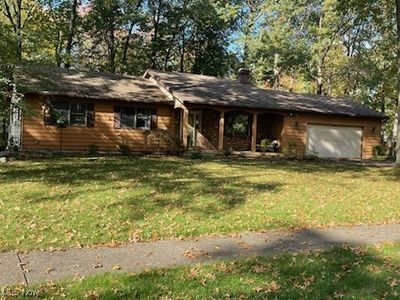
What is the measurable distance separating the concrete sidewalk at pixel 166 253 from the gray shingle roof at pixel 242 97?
14.5m

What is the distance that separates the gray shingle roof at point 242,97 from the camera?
74.6ft

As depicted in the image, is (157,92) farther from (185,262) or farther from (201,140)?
(185,262)

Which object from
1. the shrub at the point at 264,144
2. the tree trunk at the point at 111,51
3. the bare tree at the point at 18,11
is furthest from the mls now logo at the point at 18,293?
the tree trunk at the point at 111,51

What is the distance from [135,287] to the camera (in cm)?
465

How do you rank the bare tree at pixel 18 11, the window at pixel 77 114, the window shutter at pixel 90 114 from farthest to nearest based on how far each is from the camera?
the bare tree at pixel 18 11 → the window shutter at pixel 90 114 → the window at pixel 77 114

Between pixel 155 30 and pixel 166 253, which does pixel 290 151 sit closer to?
pixel 166 253

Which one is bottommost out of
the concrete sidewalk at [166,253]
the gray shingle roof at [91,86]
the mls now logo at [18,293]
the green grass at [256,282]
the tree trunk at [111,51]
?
the concrete sidewalk at [166,253]

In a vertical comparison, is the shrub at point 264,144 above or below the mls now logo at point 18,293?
above

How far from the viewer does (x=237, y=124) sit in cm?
2716

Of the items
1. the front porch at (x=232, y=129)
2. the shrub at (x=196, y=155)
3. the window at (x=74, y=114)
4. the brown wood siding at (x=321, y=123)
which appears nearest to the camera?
the shrub at (x=196, y=155)

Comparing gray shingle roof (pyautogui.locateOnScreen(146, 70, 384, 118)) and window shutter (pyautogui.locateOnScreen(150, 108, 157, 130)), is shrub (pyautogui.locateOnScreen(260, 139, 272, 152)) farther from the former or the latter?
window shutter (pyautogui.locateOnScreen(150, 108, 157, 130))

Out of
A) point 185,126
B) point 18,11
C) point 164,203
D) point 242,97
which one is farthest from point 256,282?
point 18,11

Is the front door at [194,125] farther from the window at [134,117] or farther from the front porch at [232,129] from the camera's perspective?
the window at [134,117]

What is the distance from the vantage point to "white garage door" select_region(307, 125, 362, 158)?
2548 cm
